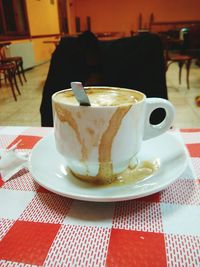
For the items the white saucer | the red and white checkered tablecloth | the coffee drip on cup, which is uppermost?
the coffee drip on cup

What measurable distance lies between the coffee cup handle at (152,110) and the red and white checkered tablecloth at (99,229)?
89 millimetres

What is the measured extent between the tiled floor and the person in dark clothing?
1.15m

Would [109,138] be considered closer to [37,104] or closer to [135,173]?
[135,173]

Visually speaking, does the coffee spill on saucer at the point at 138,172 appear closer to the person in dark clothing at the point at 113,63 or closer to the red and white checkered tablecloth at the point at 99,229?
the red and white checkered tablecloth at the point at 99,229

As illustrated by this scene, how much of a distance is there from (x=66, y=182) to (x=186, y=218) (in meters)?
0.17

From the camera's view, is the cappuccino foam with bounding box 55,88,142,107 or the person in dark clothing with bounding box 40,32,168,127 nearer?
the cappuccino foam with bounding box 55,88,142,107

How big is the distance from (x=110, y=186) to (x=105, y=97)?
0.14 meters

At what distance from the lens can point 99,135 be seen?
0.29 meters

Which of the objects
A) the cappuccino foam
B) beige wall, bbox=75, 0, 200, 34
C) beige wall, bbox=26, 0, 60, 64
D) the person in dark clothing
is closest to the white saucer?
the cappuccino foam

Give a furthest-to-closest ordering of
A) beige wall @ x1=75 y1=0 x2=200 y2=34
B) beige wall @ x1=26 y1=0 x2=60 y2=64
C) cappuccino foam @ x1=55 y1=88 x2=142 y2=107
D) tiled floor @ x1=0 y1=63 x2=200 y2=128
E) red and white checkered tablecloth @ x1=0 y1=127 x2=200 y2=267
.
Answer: beige wall @ x1=75 y1=0 x2=200 y2=34 < beige wall @ x1=26 y1=0 x2=60 y2=64 < tiled floor @ x1=0 y1=63 x2=200 y2=128 < cappuccino foam @ x1=55 y1=88 x2=142 y2=107 < red and white checkered tablecloth @ x1=0 y1=127 x2=200 y2=267

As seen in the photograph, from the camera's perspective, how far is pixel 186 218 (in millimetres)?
282

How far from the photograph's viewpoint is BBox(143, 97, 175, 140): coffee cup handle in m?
0.35

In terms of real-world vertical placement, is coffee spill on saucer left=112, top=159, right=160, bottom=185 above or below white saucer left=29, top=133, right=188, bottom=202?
below

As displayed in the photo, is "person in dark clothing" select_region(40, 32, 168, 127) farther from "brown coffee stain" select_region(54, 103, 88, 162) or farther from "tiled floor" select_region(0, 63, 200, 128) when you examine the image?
"tiled floor" select_region(0, 63, 200, 128)
